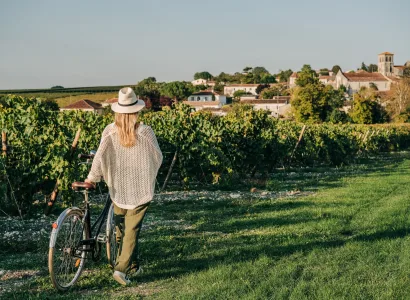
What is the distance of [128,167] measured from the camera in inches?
212

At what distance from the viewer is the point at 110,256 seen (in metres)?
5.66

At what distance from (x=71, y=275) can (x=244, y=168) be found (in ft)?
40.0

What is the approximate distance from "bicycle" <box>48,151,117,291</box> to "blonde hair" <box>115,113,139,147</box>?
Result: 0.53 metres

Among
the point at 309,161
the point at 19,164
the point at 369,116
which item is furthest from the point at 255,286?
the point at 369,116

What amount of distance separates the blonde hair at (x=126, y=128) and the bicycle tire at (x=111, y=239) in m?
0.76

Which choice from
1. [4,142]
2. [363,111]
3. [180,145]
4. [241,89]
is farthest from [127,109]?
[241,89]

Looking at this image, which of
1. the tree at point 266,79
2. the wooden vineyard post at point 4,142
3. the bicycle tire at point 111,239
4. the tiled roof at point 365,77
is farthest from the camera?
the tree at point 266,79

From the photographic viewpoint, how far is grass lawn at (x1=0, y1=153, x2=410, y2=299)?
203 inches

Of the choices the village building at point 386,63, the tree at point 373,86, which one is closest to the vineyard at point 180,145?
the tree at point 373,86

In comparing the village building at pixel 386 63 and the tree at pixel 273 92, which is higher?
the village building at pixel 386 63

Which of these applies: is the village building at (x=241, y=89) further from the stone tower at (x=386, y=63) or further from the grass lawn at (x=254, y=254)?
the grass lawn at (x=254, y=254)

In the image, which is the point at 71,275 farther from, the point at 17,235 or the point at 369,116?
the point at 369,116

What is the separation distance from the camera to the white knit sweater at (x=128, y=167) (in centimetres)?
536

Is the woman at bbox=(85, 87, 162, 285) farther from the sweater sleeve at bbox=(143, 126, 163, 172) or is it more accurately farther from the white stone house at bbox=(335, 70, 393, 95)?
the white stone house at bbox=(335, 70, 393, 95)
